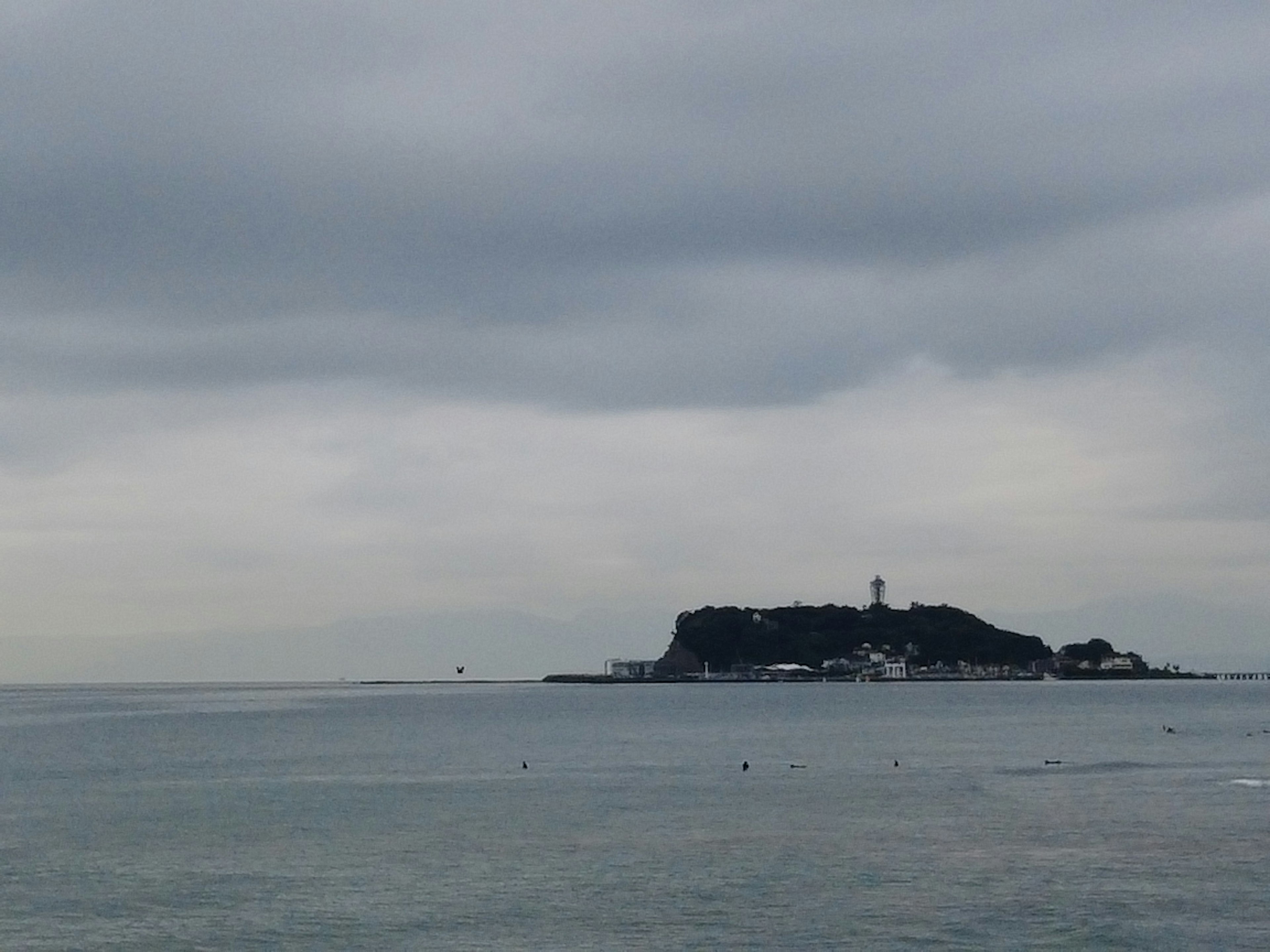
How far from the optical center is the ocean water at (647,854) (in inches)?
2154

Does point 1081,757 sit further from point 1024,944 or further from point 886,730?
point 1024,944

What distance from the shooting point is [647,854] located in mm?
71938

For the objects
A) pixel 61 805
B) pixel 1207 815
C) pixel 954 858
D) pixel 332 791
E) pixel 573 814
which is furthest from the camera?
pixel 332 791

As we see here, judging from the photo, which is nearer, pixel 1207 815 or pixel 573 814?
pixel 1207 815

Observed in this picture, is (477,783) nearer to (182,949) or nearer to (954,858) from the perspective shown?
(954,858)

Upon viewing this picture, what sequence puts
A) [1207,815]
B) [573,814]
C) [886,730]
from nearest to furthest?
1. [1207,815]
2. [573,814]
3. [886,730]

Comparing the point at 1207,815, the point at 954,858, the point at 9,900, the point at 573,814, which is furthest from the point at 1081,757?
the point at 9,900

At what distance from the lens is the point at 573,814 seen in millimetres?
88812

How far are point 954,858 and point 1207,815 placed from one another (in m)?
20.8

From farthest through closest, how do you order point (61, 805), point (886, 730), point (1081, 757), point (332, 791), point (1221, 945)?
point (886, 730), point (1081, 757), point (332, 791), point (61, 805), point (1221, 945)

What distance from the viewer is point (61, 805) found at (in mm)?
98125

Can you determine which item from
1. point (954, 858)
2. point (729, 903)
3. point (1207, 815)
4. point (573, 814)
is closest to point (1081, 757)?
point (1207, 815)

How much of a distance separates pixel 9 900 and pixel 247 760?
77815 millimetres

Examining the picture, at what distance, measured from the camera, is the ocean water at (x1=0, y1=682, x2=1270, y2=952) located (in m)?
54.7
